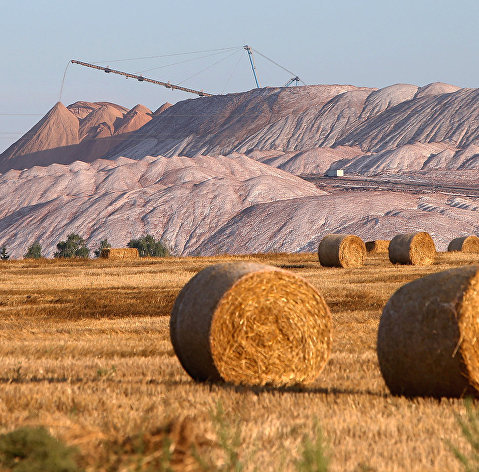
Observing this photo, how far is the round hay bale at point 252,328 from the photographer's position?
1027 cm

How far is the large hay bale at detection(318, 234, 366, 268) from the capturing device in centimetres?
3741

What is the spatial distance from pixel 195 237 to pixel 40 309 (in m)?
80.9

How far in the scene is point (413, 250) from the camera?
38.3 metres

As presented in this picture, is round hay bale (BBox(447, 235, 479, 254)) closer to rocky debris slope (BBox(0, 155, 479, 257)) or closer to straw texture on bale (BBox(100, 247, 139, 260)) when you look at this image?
straw texture on bale (BBox(100, 247, 139, 260))

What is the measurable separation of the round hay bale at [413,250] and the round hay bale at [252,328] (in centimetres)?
2822

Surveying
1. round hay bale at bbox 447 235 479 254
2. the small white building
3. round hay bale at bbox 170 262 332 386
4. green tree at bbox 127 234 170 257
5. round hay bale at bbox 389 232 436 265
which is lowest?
green tree at bbox 127 234 170 257

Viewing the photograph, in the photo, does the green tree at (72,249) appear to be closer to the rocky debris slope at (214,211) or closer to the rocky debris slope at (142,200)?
the rocky debris slope at (214,211)

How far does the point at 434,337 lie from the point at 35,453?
4.73 m

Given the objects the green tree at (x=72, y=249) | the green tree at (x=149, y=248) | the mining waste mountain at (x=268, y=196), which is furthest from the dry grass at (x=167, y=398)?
the green tree at (x=72, y=249)

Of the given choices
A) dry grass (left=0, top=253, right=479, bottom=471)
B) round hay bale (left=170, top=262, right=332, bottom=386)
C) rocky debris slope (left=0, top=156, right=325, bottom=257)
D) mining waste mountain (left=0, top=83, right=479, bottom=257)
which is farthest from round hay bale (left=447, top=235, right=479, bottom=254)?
rocky debris slope (left=0, top=156, right=325, bottom=257)

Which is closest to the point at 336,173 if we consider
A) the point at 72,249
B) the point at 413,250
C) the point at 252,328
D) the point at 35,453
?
the point at 72,249

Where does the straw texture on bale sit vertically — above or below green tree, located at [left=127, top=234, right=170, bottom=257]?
above

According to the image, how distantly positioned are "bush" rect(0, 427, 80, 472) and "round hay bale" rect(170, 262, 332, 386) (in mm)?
4907

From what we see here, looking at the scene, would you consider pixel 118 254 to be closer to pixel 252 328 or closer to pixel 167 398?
pixel 252 328
